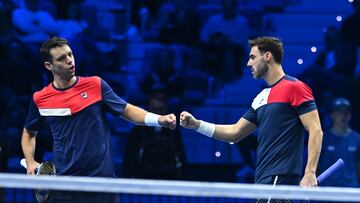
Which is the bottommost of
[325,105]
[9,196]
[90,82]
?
[9,196]

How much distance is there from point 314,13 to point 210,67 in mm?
1629

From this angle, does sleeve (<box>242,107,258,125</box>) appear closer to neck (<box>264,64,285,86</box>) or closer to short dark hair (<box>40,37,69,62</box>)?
neck (<box>264,64,285,86</box>)

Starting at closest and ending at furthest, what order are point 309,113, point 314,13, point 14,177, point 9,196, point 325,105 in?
point 14,177 < point 309,113 < point 9,196 < point 325,105 < point 314,13

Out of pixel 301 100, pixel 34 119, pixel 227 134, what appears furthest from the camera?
pixel 227 134

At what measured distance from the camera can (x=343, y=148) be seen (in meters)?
11.1

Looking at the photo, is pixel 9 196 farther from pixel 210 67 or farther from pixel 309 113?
pixel 309 113

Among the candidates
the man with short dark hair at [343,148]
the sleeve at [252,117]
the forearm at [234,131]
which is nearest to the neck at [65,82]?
the forearm at [234,131]

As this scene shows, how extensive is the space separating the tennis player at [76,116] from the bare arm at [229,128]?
279 mm

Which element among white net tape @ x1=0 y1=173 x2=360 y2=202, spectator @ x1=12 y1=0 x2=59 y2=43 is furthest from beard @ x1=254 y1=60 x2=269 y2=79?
spectator @ x1=12 y1=0 x2=59 y2=43

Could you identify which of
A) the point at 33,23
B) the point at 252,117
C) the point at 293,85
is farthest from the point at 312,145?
the point at 33,23

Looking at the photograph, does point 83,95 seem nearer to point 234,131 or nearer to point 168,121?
point 168,121

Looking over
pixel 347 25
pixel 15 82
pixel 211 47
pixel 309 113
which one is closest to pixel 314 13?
pixel 347 25

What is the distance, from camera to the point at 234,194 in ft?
17.7

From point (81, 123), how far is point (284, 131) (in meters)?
1.60
